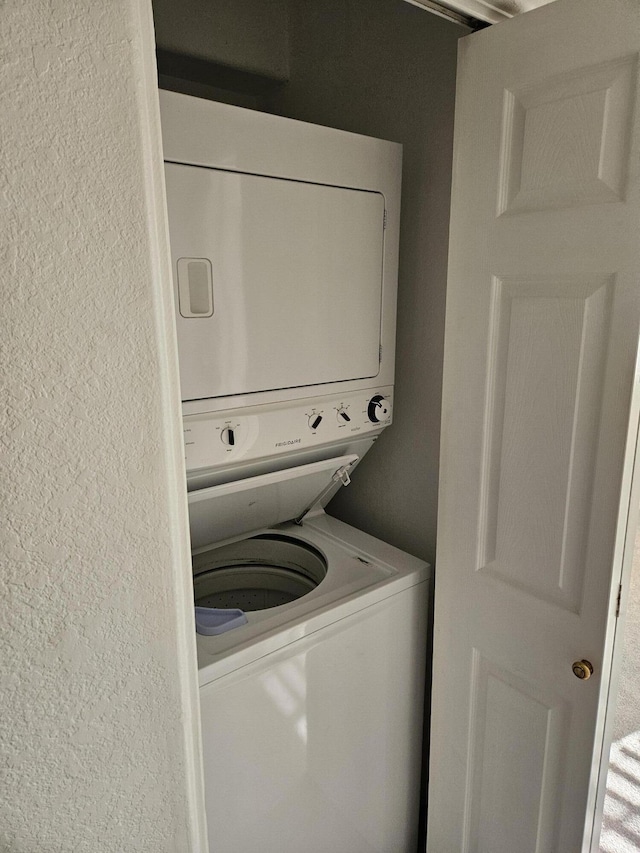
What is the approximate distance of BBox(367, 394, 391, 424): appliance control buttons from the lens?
1.73m

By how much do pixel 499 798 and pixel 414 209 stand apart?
1.60 m

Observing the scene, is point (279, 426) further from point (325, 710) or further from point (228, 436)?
point (325, 710)

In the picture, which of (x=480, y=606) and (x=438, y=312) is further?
(x=438, y=312)

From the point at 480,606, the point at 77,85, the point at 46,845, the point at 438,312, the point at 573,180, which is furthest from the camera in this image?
the point at 438,312

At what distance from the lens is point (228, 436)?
1432 millimetres

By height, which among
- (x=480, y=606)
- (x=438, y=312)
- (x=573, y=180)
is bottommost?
(x=480, y=606)

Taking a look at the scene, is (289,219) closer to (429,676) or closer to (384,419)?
(384,419)

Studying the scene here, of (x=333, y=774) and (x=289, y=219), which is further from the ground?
(x=289, y=219)

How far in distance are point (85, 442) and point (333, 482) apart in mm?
1208

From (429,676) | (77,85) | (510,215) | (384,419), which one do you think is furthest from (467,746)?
(77,85)

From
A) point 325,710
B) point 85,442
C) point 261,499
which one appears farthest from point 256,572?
point 85,442

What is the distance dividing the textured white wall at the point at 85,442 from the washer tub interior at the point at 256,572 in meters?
1.04

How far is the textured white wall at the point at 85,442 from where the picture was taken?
2.25 ft

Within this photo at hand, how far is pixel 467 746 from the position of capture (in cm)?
164
